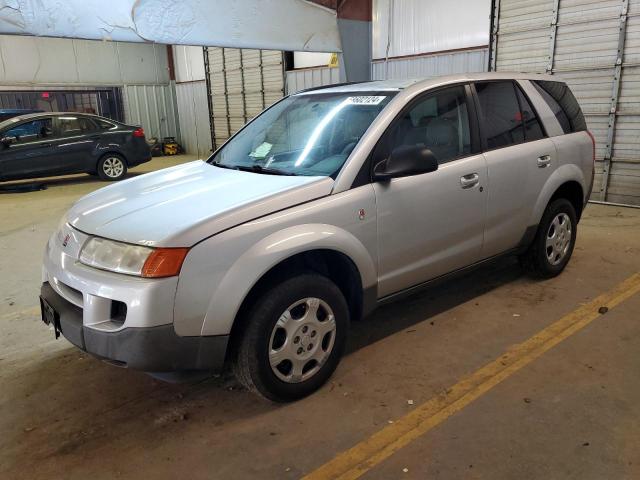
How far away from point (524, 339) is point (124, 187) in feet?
8.67

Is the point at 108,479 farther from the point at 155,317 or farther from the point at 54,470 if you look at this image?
the point at 155,317

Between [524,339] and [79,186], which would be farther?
[79,186]

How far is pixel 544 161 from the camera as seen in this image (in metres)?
3.74

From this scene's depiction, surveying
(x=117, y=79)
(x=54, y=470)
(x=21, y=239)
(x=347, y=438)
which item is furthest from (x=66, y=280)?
(x=117, y=79)

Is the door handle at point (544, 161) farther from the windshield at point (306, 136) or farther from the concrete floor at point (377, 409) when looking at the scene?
the windshield at point (306, 136)

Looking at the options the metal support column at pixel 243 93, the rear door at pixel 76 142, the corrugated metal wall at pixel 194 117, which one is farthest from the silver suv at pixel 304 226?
the corrugated metal wall at pixel 194 117

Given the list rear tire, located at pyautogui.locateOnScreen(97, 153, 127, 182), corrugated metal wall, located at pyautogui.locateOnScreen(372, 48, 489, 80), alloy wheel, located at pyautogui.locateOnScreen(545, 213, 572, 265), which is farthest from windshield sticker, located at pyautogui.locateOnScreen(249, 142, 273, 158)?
rear tire, located at pyautogui.locateOnScreen(97, 153, 127, 182)

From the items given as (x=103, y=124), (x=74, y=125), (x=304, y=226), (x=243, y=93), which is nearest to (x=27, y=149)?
(x=74, y=125)

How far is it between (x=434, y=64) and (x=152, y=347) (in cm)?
891

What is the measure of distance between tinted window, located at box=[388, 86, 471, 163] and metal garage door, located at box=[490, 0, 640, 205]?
5258mm

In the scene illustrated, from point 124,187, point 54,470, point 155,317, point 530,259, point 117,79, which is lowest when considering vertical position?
point 54,470

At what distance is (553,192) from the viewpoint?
12.6 ft

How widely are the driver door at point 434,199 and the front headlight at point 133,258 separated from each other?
114cm

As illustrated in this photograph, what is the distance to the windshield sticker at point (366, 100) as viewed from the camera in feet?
9.96
